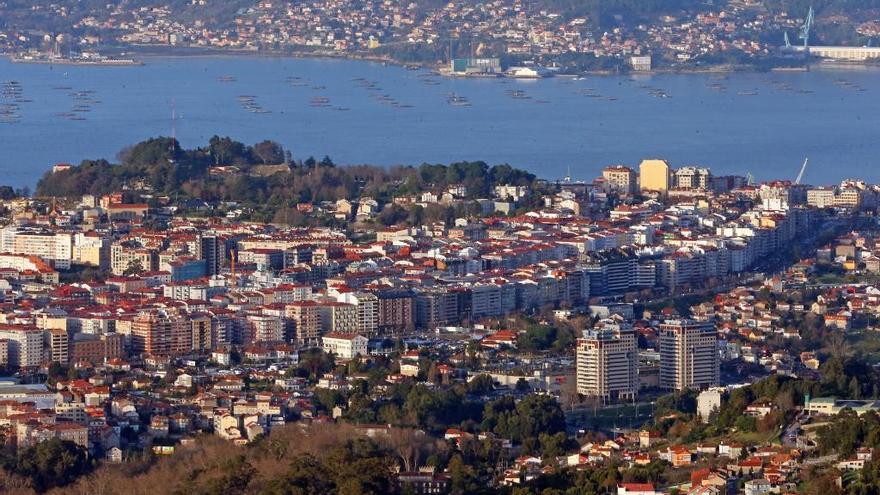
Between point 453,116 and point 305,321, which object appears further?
point 453,116

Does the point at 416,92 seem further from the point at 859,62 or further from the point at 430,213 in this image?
the point at 430,213

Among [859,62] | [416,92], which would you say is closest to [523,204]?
[416,92]

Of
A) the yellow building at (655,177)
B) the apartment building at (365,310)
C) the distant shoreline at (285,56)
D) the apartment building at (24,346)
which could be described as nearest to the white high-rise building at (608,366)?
the apartment building at (365,310)

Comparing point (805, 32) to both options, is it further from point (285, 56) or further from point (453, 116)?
point (453, 116)

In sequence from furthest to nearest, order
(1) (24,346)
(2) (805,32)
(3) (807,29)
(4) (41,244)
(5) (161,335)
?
(2) (805,32) → (3) (807,29) → (4) (41,244) → (5) (161,335) → (1) (24,346)

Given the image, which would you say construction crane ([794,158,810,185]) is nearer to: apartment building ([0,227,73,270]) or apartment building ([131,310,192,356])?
apartment building ([0,227,73,270])

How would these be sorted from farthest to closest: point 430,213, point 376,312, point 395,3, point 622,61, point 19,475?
point 395,3, point 622,61, point 430,213, point 376,312, point 19,475

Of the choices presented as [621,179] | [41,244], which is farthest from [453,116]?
[41,244]

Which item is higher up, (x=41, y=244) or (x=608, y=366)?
(x=608, y=366)

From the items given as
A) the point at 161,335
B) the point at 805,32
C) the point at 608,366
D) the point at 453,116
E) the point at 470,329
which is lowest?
the point at 453,116
